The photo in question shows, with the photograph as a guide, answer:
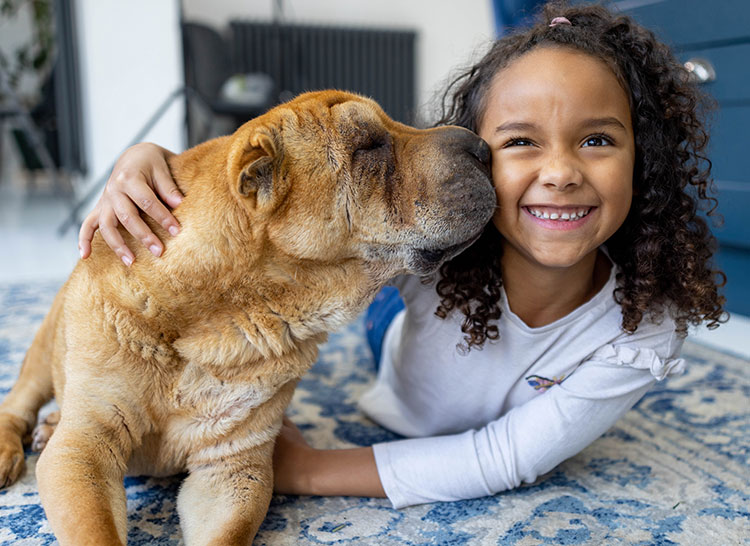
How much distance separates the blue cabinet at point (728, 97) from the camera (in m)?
2.38

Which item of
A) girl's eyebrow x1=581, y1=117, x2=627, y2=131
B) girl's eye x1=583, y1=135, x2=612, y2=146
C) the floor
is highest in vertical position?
girl's eyebrow x1=581, y1=117, x2=627, y2=131

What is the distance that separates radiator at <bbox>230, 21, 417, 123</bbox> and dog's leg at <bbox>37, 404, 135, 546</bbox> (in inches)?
174

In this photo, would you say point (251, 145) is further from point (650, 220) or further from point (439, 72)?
point (439, 72)

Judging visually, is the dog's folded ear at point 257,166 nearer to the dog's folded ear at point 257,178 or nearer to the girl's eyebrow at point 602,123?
the dog's folded ear at point 257,178

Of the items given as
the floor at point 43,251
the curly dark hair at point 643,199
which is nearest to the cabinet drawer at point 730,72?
the floor at point 43,251

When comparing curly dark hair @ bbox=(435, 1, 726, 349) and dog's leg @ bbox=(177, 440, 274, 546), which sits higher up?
curly dark hair @ bbox=(435, 1, 726, 349)

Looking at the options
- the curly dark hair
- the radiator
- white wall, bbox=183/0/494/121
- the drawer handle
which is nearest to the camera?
the curly dark hair

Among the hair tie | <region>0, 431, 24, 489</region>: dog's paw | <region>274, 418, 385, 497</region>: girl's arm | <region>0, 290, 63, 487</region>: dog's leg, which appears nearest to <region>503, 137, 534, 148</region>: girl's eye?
the hair tie

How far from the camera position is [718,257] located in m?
2.60

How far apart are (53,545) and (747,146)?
244 centimetres

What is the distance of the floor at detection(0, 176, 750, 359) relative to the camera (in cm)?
232

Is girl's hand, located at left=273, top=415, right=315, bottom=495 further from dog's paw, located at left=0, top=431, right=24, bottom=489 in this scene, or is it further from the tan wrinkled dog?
dog's paw, located at left=0, top=431, right=24, bottom=489

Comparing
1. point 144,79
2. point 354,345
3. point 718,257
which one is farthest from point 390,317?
point 144,79

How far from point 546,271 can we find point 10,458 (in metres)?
1.06
